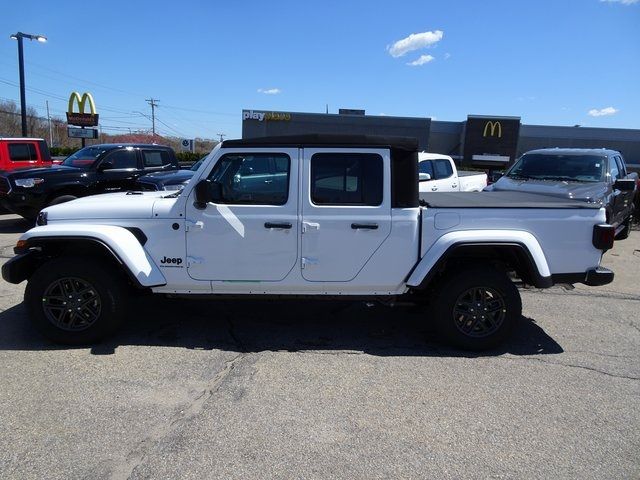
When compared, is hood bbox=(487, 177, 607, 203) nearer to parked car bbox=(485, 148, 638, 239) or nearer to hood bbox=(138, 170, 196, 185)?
parked car bbox=(485, 148, 638, 239)

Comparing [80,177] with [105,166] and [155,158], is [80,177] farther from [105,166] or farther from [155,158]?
[155,158]

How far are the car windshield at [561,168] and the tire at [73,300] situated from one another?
7831 mm

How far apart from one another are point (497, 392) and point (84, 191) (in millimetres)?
9360

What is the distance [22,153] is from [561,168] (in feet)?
42.0

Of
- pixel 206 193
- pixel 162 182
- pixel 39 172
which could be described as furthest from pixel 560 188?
pixel 39 172

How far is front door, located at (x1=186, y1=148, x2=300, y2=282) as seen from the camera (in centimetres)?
429

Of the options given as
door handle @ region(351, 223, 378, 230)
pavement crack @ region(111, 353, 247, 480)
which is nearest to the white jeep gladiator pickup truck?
door handle @ region(351, 223, 378, 230)

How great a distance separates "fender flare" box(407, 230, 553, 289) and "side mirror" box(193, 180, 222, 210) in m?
1.85

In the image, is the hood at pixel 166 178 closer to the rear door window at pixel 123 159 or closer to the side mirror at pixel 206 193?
the rear door window at pixel 123 159

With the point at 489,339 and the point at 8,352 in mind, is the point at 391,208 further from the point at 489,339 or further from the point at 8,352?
the point at 8,352

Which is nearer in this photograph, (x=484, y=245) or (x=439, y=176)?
(x=484, y=245)

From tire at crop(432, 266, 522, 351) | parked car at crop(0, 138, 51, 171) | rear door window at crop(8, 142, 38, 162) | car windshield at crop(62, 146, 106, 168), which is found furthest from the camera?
rear door window at crop(8, 142, 38, 162)

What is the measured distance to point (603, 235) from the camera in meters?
4.33

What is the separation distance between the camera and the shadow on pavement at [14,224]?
10.6 metres
